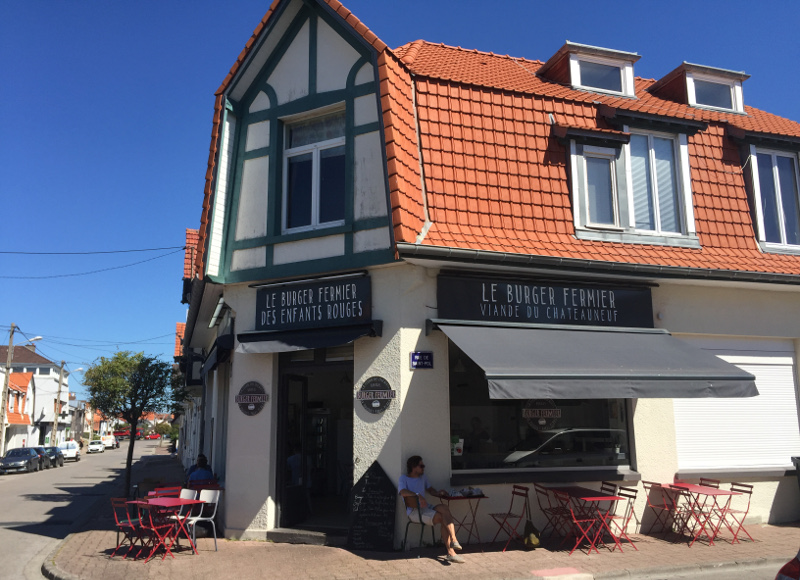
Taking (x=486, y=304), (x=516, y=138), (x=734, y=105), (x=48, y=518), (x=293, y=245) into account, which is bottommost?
(x=48, y=518)

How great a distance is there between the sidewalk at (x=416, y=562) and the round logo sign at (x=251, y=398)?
192 centimetres

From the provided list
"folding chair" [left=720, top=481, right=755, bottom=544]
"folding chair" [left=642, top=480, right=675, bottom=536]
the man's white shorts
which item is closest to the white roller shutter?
"folding chair" [left=720, top=481, right=755, bottom=544]

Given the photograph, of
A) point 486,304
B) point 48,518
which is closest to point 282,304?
point 486,304

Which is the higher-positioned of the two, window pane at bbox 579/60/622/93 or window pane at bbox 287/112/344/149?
window pane at bbox 579/60/622/93

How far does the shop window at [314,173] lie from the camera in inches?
394

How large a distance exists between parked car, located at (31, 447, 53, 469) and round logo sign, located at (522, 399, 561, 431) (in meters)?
34.9

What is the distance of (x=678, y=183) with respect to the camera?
1088 centimetres

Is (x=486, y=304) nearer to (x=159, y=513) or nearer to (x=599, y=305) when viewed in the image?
(x=599, y=305)

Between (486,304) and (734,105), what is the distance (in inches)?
301

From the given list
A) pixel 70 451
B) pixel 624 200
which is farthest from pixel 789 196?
pixel 70 451

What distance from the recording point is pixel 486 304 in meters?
9.27

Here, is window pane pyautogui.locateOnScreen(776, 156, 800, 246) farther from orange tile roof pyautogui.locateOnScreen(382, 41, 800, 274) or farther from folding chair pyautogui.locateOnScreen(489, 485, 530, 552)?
folding chair pyautogui.locateOnScreen(489, 485, 530, 552)

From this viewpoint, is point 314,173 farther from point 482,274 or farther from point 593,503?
point 593,503

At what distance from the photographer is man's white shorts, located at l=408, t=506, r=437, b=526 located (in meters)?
8.04
